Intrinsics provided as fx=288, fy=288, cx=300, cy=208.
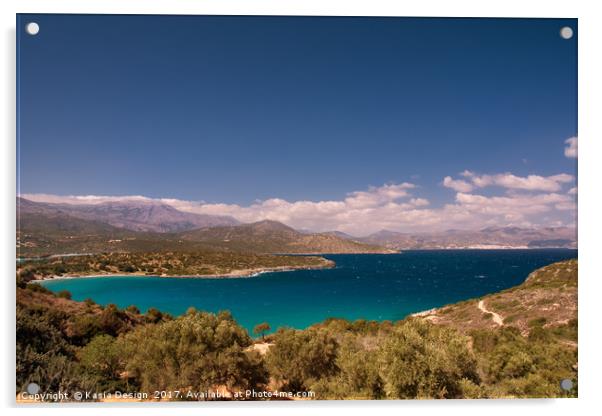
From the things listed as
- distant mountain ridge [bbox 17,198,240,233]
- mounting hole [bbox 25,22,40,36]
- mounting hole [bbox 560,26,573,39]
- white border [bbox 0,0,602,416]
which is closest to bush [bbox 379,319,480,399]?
white border [bbox 0,0,602,416]

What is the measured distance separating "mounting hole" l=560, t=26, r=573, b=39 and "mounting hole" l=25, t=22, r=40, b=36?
7191mm

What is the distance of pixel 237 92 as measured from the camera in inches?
190

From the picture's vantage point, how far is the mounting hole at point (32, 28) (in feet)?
12.5

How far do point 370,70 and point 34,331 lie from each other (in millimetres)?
6233

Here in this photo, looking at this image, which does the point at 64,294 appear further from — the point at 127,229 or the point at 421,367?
the point at 421,367

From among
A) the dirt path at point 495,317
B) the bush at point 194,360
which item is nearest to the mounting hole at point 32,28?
the bush at point 194,360

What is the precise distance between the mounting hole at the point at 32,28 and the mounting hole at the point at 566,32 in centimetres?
719

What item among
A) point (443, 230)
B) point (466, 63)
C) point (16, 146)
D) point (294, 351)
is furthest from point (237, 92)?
point (443, 230)

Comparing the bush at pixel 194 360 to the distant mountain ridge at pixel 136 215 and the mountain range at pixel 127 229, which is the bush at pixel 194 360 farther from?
the distant mountain ridge at pixel 136 215

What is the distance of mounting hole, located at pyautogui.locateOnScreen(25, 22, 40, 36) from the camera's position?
3.81m

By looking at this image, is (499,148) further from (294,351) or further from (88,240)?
(88,240)

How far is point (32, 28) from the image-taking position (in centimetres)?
382

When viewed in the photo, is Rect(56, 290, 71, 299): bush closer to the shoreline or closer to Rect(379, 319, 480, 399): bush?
the shoreline

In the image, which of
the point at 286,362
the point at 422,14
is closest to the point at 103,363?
the point at 286,362
